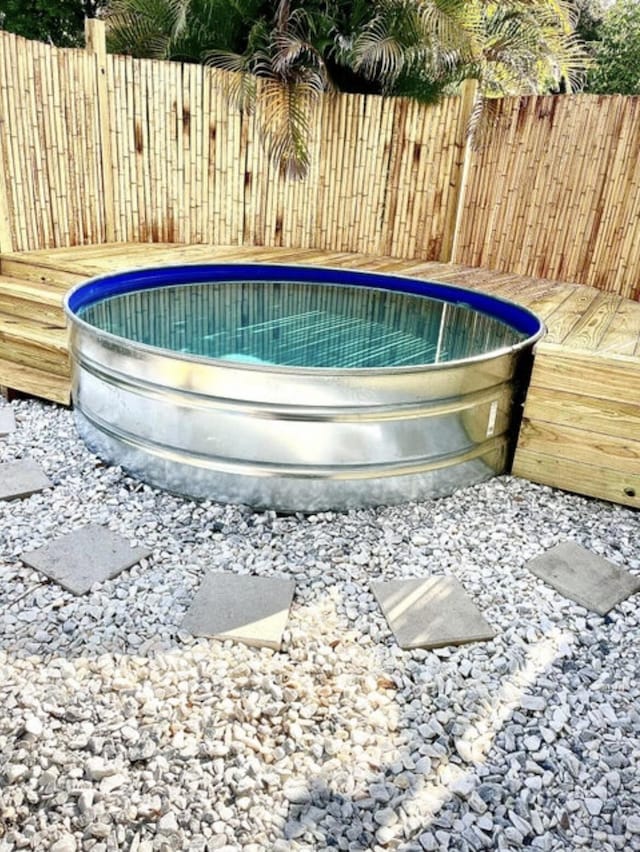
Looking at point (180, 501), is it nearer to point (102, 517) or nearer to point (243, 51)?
point (102, 517)

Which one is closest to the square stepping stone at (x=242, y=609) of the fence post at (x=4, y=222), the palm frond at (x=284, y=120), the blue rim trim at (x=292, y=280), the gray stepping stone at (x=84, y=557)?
the gray stepping stone at (x=84, y=557)

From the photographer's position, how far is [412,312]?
4570 mm

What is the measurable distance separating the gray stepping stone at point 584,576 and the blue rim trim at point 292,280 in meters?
1.67

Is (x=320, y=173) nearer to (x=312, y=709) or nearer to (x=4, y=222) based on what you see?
(x=4, y=222)

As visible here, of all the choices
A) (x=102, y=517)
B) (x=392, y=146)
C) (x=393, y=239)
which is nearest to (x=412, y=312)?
(x=393, y=239)

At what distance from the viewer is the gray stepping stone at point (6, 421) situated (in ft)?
10.3

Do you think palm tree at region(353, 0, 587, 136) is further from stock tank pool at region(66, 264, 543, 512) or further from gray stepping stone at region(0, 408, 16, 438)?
gray stepping stone at region(0, 408, 16, 438)

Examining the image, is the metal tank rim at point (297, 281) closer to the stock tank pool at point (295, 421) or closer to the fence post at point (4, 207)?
the stock tank pool at point (295, 421)

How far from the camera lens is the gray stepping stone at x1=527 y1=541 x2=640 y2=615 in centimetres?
217

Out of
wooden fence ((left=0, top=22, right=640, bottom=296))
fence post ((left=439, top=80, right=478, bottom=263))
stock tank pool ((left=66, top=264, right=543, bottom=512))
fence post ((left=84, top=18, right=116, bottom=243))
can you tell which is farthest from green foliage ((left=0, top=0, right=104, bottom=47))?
stock tank pool ((left=66, top=264, right=543, bottom=512))

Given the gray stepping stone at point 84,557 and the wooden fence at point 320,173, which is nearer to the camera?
the gray stepping stone at point 84,557

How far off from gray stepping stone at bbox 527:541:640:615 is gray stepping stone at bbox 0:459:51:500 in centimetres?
200

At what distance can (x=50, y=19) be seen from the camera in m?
11.3

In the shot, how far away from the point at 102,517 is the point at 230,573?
2.14 ft
